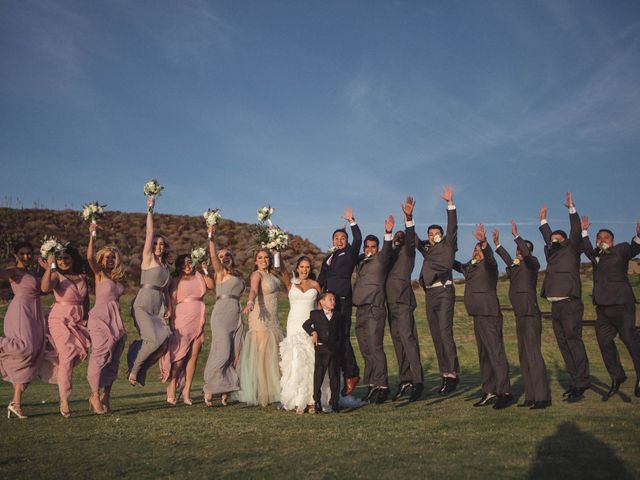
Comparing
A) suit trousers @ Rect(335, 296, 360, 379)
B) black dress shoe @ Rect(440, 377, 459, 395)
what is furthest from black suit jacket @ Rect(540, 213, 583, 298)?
suit trousers @ Rect(335, 296, 360, 379)

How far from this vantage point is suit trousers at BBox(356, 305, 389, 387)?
10.7 m

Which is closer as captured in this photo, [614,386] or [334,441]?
[334,441]

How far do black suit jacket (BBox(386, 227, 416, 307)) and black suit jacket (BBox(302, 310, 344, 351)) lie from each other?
5.01 feet

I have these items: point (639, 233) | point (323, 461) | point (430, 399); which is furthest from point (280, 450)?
point (639, 233)

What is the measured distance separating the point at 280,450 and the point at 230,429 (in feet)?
5.67

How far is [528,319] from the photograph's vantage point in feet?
32.8

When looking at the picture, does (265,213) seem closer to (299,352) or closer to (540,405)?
(299,352)

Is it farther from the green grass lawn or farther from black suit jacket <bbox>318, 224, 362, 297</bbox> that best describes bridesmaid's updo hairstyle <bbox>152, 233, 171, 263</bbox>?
black suit jacket <bbox>318, 224, 362, 297</bbox>

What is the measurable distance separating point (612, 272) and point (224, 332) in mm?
6887

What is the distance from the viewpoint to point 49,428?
8.39 metres

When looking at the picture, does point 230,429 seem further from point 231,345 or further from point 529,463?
point 529,463

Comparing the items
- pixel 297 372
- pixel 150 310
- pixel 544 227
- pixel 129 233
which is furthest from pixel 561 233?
pixel 129 233

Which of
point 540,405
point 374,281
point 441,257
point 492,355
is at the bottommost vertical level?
point 540,405

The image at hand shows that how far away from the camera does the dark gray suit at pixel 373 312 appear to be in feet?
35.1
